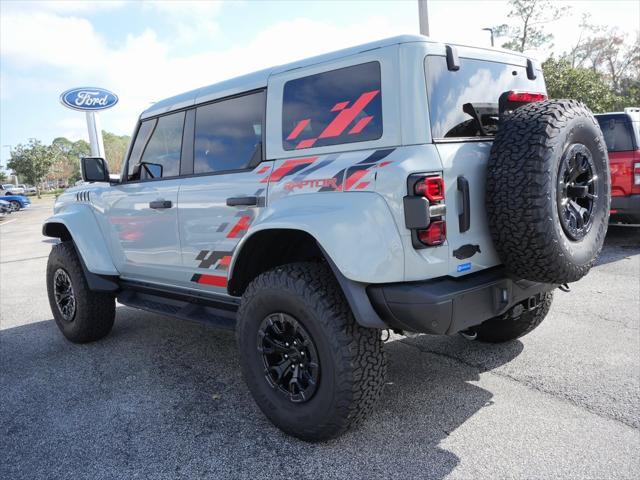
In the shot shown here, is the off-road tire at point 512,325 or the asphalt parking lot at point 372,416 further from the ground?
the off-road tire at point 512,325

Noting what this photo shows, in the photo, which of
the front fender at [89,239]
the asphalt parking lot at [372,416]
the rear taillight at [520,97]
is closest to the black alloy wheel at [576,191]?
the rear taillight at [520,97]

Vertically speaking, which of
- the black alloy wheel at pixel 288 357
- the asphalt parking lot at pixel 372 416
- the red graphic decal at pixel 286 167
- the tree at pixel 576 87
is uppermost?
the tree at pixel 576 87

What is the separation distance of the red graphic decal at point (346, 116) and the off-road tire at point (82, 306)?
2837 millimetres

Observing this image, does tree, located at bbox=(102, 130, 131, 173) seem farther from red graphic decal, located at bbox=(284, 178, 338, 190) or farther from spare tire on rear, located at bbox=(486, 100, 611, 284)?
spare tire on rear, located at bbox=(486, 100, 611, 284)

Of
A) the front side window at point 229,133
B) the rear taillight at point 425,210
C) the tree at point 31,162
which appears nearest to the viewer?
the rear taillight at point 425,210

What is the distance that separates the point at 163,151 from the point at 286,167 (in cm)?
148

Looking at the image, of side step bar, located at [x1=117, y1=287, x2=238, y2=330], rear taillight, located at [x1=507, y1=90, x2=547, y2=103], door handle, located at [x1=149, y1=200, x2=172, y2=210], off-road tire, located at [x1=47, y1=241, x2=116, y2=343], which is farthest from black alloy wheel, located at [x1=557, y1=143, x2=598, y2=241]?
off-road tire, located at [x1=47, y1=241, x2=116, y2=343]

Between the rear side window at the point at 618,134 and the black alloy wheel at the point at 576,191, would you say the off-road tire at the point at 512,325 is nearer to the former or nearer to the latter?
the black alloy wheel at the point at 576,191

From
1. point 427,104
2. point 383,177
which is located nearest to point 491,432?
point 383,177

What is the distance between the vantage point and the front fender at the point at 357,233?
2.33 m

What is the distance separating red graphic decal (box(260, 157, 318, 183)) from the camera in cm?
277

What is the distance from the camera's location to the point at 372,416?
Result: 116 inches

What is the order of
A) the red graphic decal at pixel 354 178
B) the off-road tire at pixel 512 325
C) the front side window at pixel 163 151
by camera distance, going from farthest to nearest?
the front side window at pixel 163 151 < the off-road tire at pixel 512 325 < the red graphic decal at pixel 354 178

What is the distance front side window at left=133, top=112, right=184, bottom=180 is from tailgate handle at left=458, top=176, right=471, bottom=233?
2.16 meters
